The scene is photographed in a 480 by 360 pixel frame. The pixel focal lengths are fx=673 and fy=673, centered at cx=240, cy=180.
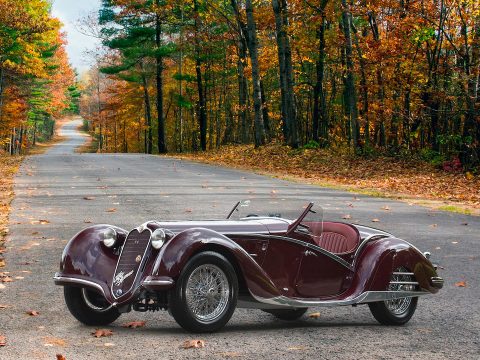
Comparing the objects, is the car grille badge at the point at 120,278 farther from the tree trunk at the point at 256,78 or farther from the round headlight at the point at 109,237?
the tree trunk at the point at 256,78

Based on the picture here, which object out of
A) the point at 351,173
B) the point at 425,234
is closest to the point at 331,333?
the point at 425,234

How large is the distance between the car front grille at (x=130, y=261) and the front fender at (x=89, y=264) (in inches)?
3.7

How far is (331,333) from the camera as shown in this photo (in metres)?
6.13

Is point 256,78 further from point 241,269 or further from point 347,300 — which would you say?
point 241,269

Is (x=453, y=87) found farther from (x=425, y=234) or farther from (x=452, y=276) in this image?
(x=452, y=276)

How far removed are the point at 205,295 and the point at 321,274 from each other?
137 cm

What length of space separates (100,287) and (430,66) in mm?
25099

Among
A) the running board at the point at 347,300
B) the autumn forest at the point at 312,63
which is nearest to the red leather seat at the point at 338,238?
the running board at the point at 347,300

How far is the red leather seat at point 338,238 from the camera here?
22.4 feet

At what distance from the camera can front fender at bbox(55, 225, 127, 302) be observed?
586cm

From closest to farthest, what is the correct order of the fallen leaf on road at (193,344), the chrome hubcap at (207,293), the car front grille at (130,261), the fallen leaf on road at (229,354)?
the fallen leaf on road at (229,354) → the fallen leaf on road at (193,344) → the chrome hubcap at (207,293) → the car front grille at (130,261)

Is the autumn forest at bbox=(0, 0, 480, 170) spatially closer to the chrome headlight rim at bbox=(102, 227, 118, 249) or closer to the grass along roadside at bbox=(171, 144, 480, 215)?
the grass along roadside at bbox=(171, 144, 480, 215)

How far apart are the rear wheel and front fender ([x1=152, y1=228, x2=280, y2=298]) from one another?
1.33 metres

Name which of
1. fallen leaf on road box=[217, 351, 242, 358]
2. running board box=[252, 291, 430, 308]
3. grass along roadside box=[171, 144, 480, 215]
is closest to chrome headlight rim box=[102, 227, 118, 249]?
running board box=[252, 291, 430, 308]
